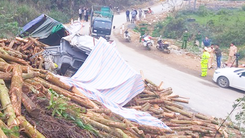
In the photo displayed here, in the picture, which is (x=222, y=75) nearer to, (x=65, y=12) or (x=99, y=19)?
(x=99, y=19)

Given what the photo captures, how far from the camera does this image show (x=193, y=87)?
15.1m

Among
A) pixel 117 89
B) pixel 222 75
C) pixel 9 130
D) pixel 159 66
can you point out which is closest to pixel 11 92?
pixel 9 130

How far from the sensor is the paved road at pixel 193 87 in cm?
1210

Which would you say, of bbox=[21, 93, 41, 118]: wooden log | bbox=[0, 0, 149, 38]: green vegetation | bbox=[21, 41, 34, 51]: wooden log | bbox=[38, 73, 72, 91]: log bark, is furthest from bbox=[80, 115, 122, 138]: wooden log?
bbox=[0, 0, 149, 38]: green vegetation

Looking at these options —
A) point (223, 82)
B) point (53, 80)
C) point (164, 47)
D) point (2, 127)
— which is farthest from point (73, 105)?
point (164, 47)

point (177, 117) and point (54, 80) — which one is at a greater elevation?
point (54, 80)

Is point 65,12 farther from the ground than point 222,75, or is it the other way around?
point 65,12

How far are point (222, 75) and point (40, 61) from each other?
958cm

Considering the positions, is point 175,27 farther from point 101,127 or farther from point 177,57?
point 101,127

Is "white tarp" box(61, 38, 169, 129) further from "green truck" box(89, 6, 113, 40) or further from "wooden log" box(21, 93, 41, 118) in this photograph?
"green truck" box(89, 6, 113, 40)

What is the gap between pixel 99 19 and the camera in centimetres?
2592

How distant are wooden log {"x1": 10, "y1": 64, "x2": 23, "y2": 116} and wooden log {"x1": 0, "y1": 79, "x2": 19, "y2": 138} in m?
0.08

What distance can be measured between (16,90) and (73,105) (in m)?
1.28

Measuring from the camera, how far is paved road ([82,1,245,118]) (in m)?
12.1
